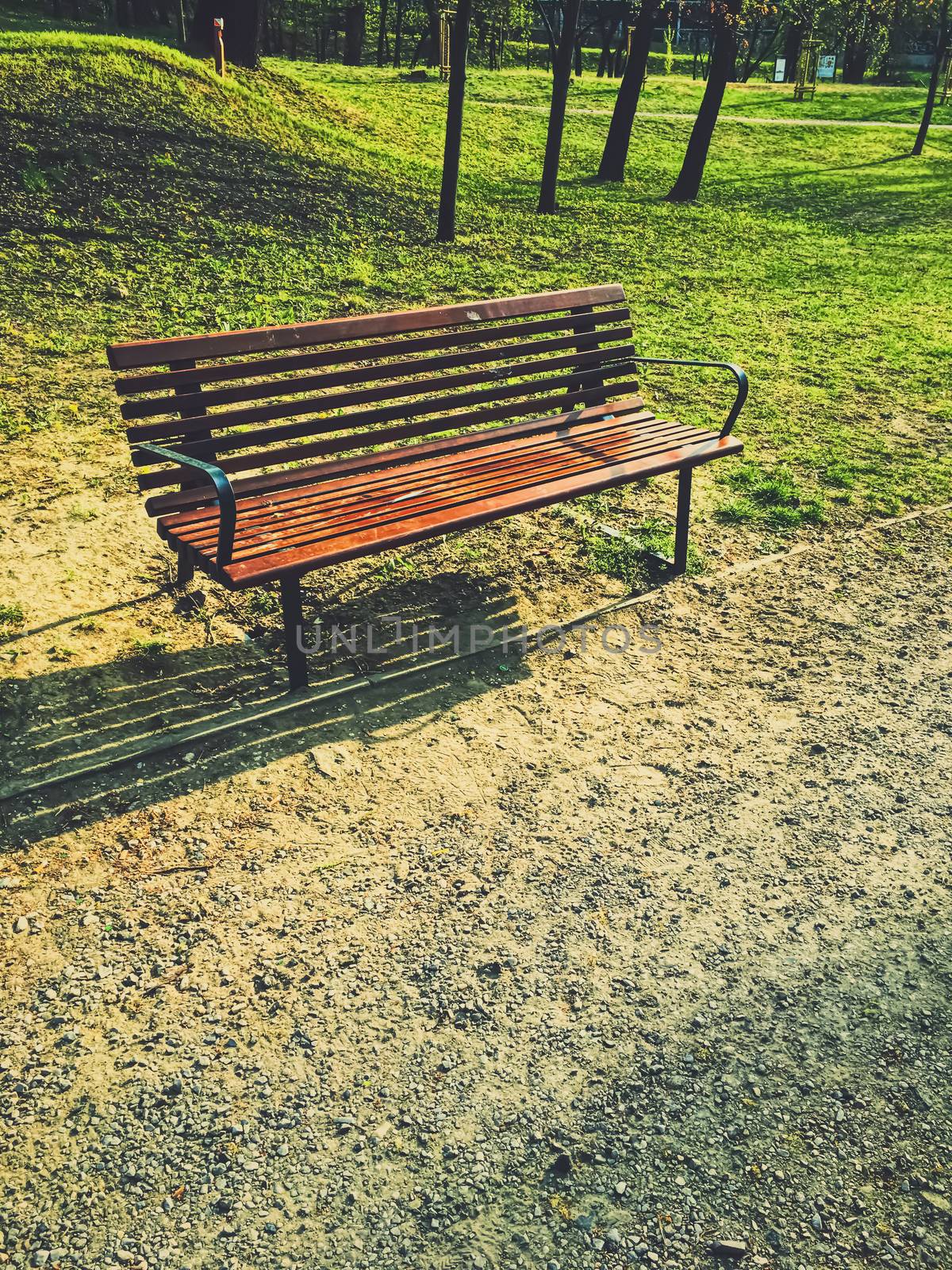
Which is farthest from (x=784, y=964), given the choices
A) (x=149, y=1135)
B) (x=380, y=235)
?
(x=380, y=235)

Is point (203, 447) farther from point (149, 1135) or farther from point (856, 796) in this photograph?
point (856, 796)

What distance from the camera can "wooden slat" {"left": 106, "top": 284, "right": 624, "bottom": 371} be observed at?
3715mm

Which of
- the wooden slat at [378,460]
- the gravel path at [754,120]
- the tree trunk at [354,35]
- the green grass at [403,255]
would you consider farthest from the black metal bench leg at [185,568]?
the tree trunk at [354,35]

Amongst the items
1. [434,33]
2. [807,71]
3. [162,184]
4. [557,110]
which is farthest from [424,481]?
[807,71]

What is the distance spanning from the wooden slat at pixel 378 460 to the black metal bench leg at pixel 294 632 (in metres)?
0.50

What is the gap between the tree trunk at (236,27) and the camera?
13000 mm

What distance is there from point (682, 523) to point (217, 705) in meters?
2.36

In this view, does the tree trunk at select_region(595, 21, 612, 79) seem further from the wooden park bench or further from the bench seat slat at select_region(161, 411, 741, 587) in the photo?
the bench seat slat at select_region(161, 411, 741, 587)

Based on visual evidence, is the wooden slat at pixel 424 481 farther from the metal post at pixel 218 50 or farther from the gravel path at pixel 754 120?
the gravel path at pixel 754 120

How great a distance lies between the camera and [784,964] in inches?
117

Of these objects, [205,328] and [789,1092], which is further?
[205,328]

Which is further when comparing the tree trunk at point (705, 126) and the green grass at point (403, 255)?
the tree trunk at point (705, 126)

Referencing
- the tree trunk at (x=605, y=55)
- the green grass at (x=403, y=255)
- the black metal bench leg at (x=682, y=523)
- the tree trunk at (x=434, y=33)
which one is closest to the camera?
the black metal bench leg at (x=682, y=523)

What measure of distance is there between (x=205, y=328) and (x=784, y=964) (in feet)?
18.8
